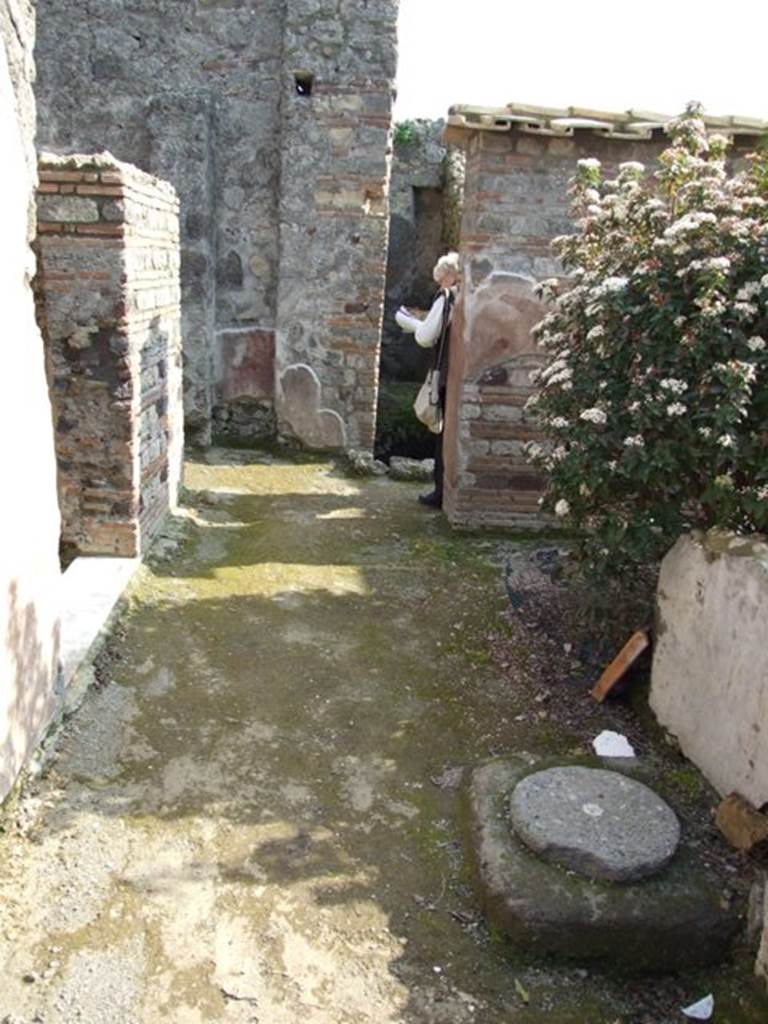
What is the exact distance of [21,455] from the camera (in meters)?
3.26

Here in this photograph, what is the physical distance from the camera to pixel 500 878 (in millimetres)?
2947

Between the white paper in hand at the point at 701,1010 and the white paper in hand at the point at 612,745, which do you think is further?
the white paper in hand at the point at 612,745

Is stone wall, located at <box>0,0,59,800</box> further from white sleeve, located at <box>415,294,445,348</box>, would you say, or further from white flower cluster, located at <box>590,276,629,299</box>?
white sleeve, located at <box>415,294,445,348</box>

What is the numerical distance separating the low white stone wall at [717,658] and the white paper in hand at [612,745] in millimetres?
201

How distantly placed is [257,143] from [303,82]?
663 millimetres

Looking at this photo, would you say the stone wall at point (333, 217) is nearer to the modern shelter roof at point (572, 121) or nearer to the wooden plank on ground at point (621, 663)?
the modern shelter roof at point (572, 121)

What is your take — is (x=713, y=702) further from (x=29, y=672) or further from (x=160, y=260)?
(x=160, y=260)

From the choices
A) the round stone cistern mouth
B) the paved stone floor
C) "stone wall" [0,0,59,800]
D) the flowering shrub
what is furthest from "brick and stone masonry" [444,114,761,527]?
"stone wall" [0,0,59,800]

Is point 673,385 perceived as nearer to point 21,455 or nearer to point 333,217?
point 21,455

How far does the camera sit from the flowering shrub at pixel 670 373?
3617mm

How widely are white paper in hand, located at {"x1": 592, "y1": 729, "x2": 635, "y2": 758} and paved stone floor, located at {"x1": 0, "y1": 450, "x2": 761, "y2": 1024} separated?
29cm

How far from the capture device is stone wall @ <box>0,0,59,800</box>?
10.1ft

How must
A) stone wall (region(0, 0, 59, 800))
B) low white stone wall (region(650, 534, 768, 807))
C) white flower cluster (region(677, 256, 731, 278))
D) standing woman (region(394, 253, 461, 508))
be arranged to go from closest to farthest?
1. stone wall (region(0, 0, 59, 800))
2. low white stone wall (region(650, 534, 768, 807))
3. white flower cluster (region(677, 256, 731, 278))
4. standing woman (region(394, 253, 461, 508))

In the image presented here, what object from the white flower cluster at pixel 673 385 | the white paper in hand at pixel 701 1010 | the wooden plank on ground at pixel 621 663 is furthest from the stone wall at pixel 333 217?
the white paper in hand at pixel 701 1010
